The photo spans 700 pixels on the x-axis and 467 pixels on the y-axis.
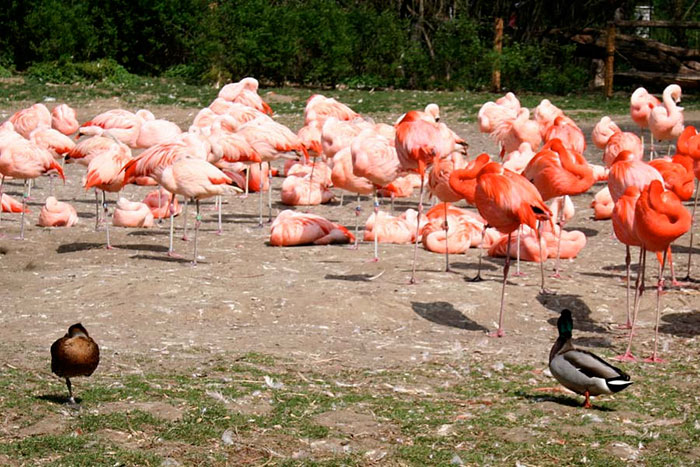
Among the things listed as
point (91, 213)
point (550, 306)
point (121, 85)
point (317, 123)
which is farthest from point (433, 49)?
point (550, 306)

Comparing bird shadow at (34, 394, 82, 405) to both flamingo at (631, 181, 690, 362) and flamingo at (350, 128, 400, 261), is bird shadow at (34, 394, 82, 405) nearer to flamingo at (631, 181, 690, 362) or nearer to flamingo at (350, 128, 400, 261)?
flamingo at (631, 181, 690, 362)

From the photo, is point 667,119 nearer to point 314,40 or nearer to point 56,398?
point 56,398

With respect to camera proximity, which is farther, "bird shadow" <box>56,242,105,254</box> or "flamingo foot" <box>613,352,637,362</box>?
"bird shadow" <box>56,242,105,254</box>

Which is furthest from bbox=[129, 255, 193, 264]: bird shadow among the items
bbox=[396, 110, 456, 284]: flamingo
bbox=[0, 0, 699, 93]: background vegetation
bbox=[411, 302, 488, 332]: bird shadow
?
bbox=[0, 0, 699, 93]: background vegetation

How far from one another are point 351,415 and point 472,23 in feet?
57.9

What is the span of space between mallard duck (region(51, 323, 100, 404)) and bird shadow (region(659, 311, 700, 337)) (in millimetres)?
3611

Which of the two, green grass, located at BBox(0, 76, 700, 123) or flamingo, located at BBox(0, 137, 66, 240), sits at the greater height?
Answer: green grass, located at BBox(0, 76, 700, 123)

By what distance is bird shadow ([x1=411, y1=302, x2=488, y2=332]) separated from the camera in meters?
6.67

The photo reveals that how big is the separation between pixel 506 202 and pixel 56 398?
9.53ft

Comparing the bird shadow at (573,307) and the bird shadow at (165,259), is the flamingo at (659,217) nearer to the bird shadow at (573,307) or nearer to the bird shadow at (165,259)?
the bird shadow at (573,307)

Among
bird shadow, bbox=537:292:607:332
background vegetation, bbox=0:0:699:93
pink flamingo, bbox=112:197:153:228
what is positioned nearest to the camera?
bird shadow, bbox=537:292:607:332

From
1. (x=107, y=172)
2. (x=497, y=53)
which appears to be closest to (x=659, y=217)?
(x=107, y=172)

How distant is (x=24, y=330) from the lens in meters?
6.21

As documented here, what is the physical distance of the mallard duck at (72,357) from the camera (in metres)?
4.70
